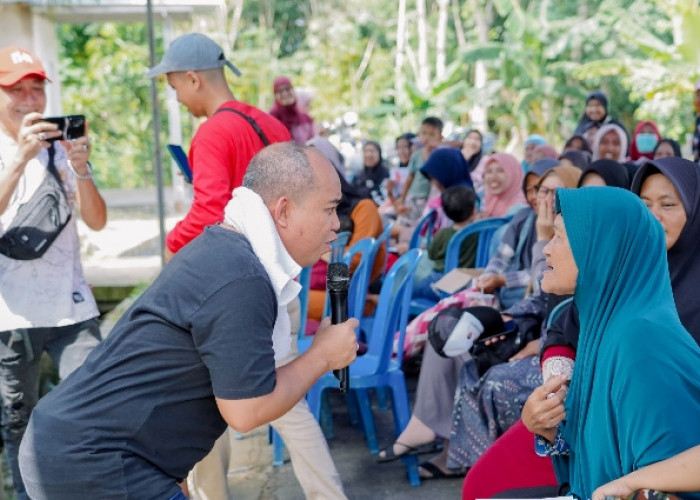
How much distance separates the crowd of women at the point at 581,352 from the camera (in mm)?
1778

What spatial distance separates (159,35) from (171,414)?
1586cm

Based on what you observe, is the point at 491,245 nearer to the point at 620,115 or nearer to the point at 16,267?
the point at 16,267

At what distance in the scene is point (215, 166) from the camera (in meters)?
3.18

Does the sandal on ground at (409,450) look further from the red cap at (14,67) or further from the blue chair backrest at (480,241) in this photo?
the red cap at (14,67)

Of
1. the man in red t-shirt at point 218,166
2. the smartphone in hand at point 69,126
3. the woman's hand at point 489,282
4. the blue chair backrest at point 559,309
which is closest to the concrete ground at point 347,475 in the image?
the man in red t-shirt at point 218,166

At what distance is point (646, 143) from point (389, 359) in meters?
5.59

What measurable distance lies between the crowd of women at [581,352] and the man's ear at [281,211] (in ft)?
2.35

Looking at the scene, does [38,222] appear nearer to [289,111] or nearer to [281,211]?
[281,211]

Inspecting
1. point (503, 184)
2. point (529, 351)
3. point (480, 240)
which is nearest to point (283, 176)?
point (529, 351)

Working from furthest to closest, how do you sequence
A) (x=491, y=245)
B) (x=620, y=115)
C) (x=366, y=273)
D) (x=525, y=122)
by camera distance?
(x=620, y=115)
(x=525, y=122)
(x=491, y=245)
(x=366, y=273)

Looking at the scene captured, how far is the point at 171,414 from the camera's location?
178 cm

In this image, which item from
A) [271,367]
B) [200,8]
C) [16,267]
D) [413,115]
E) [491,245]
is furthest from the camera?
[413,115]

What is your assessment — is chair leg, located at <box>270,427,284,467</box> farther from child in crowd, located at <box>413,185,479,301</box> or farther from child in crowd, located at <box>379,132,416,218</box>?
child in crowd, located at <box>379,132,416,218</box>

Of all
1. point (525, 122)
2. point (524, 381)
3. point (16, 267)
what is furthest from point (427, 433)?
point (525, 122)
